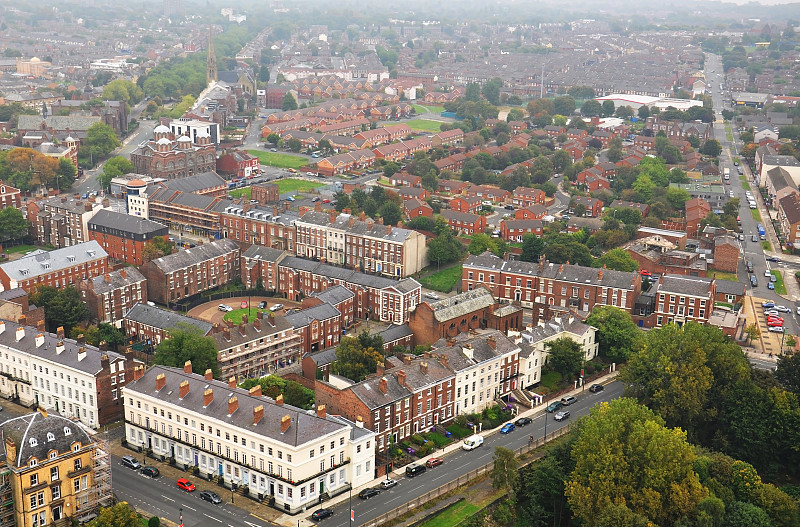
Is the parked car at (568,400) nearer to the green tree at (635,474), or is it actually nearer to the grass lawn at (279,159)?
the green tree at (635,474)

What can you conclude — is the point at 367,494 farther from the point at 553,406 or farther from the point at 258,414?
the point at 553,406

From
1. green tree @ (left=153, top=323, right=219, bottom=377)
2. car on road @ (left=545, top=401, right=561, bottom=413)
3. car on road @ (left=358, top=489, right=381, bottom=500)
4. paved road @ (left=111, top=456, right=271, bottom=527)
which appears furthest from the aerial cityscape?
car on road @ (left=545, top=401, right=561, bottom=413)

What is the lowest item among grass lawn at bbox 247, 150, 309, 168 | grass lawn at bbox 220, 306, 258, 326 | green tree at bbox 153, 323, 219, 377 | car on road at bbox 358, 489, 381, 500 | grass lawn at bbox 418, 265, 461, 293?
grass lawn at bbox 220, 306, 258, 326

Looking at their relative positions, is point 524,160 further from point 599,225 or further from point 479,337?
point 479,337

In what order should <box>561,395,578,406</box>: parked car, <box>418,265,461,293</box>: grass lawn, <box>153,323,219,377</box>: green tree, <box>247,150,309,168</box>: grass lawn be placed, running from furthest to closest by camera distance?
<box>247,150,309,168</box>: grass lawn → <box>418,265,461,293</box>: grass lawn → <box>561,395,578,406</box>: parked car → <box>153,323,219,377</box>: green tree

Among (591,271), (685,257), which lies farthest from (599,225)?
(591,271)

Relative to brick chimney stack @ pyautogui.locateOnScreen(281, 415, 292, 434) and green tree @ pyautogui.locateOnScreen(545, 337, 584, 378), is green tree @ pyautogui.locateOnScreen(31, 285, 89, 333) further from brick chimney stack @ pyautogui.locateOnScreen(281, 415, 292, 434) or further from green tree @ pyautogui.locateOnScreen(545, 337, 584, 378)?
green tree @ pyautogui.locateOnScreen(545, 337, 584, 378)
